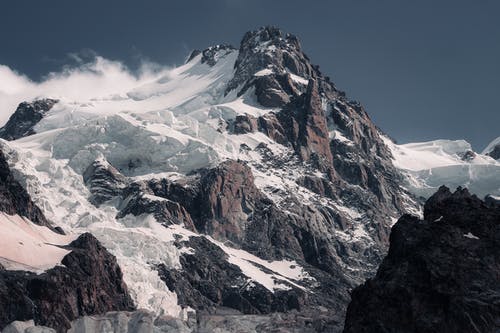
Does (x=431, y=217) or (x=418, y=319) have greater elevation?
(x=431, y=217)

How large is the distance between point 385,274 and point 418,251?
6388mm

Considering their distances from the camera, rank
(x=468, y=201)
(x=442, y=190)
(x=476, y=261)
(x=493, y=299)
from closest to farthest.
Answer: (x=493, y=299)
(x=476, y=261)
(x=468, y=201)
(x=442, y=190)

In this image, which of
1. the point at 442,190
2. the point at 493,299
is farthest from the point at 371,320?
the point at 442,190

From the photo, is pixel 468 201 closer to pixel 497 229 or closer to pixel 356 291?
pixel 497 229

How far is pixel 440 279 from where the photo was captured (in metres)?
147

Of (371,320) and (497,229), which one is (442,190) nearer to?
(497,229)

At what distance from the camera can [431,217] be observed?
543 feet

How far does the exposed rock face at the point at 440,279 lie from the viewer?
463 feet

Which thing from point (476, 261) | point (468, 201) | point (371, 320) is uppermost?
point (468, 201)

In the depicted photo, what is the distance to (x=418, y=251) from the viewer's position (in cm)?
15675

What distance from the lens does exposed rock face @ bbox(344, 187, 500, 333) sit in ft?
463

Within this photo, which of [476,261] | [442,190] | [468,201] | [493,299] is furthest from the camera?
[442,190]

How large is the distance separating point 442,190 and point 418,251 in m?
34.8

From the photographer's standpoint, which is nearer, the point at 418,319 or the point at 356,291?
the point at 418,319
